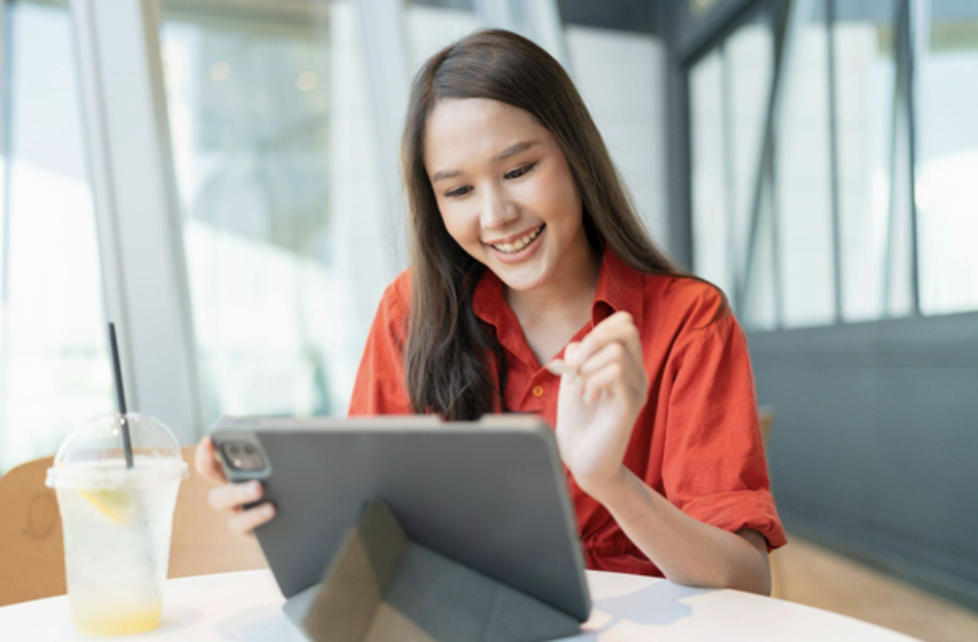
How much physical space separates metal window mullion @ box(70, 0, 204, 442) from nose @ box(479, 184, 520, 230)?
141 centimetres

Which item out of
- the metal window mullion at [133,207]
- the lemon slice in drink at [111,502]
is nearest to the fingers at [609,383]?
Answer: the lemon slice in drink at [111,502]

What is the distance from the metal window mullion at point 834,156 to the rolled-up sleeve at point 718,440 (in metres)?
3.01

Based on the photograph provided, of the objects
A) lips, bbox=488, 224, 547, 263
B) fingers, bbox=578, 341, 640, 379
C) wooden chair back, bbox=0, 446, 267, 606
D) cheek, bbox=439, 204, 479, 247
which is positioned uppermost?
cheek, bbox=439, 204, 479, 247

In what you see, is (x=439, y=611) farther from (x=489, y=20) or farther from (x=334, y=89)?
(x=489, y=20)

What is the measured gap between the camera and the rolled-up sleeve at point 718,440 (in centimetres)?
95

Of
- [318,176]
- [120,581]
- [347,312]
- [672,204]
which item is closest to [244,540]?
[120,581]

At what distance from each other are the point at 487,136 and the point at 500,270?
21cm

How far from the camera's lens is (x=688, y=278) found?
4.06 feet

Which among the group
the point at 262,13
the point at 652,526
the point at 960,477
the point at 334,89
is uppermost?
the point at 262,13

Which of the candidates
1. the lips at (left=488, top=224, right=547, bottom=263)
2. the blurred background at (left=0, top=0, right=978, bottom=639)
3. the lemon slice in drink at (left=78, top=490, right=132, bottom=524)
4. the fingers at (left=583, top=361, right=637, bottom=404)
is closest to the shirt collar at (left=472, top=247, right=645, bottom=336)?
the lips at (left=488, top=224, right=547, bottom=263)

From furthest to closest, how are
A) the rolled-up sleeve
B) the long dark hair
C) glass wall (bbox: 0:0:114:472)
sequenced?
glass wall (bbox: 0:0:114:472), the long dark hair, the rolled-up sleeve

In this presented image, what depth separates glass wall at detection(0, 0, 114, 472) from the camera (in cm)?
233

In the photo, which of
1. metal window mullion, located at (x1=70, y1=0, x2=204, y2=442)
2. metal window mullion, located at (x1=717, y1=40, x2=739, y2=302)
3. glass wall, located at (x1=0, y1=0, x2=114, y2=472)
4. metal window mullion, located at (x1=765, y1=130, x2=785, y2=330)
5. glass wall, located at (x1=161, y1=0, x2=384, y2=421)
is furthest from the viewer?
metal window mullion, located at (x1=717, y1=40, x2=739, y2=302)

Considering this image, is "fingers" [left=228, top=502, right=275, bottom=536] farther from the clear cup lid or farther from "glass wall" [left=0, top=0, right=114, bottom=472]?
"glass wall" [left=0, top=0, right=114, bottom=472]
